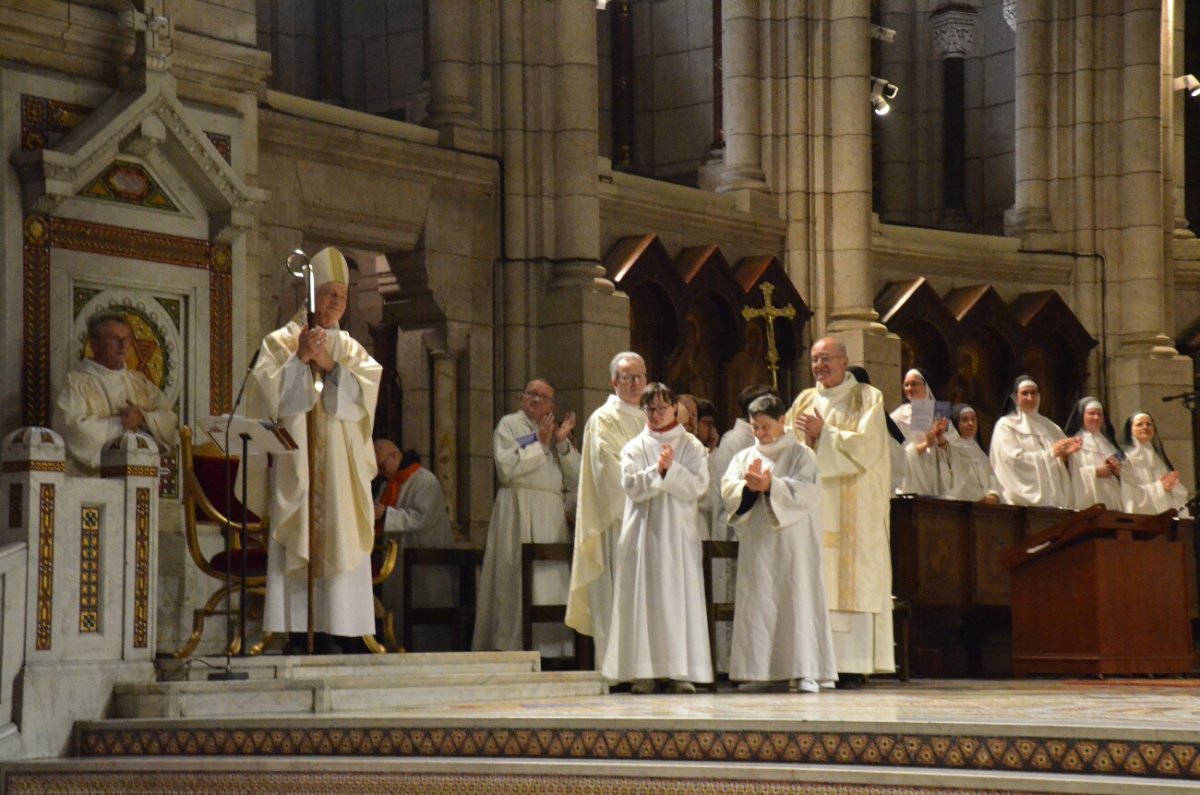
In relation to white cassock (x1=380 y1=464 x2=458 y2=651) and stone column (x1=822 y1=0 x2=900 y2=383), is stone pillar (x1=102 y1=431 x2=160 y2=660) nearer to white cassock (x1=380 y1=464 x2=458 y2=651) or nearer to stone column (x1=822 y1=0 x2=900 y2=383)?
white cassock (x1=380 y1=464 x2=458 y2=651)

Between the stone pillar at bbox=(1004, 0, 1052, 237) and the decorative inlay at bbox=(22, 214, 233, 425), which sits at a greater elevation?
the stone pillar at bbox=(1004, 0, 1052, 237)

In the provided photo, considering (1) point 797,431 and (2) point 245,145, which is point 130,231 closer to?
(2) point 245,145

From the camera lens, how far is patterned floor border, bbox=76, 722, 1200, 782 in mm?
6539

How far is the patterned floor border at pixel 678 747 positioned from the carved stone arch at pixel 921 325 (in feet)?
32.8

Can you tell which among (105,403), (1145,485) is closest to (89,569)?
(105,403)

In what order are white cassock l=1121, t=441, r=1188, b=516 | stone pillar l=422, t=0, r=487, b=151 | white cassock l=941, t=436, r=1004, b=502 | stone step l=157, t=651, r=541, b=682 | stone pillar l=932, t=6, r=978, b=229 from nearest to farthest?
stone step l=157, t=651, r=541, b=682, stone pillar l=422, t=0, r=487, b=151, white cassock l=941, t=436, r=1004, b=502, white cassock l=1121, t=441, r=1188, b=516, stone pillar l=932, t=6, r=978, b=229

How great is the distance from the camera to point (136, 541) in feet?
29.1

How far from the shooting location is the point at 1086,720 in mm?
7148

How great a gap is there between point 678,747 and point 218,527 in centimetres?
345

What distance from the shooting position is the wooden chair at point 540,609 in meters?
11.4

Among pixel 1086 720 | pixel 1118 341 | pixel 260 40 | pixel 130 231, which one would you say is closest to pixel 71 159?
pixel 130 231

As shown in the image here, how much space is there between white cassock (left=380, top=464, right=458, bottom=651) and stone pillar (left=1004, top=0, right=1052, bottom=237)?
8152mm

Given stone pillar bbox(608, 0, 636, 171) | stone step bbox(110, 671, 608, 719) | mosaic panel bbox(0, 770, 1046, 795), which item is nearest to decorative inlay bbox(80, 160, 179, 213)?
stone step bbox(110, 671, 608, 719)

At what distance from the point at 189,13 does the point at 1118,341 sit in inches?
401
